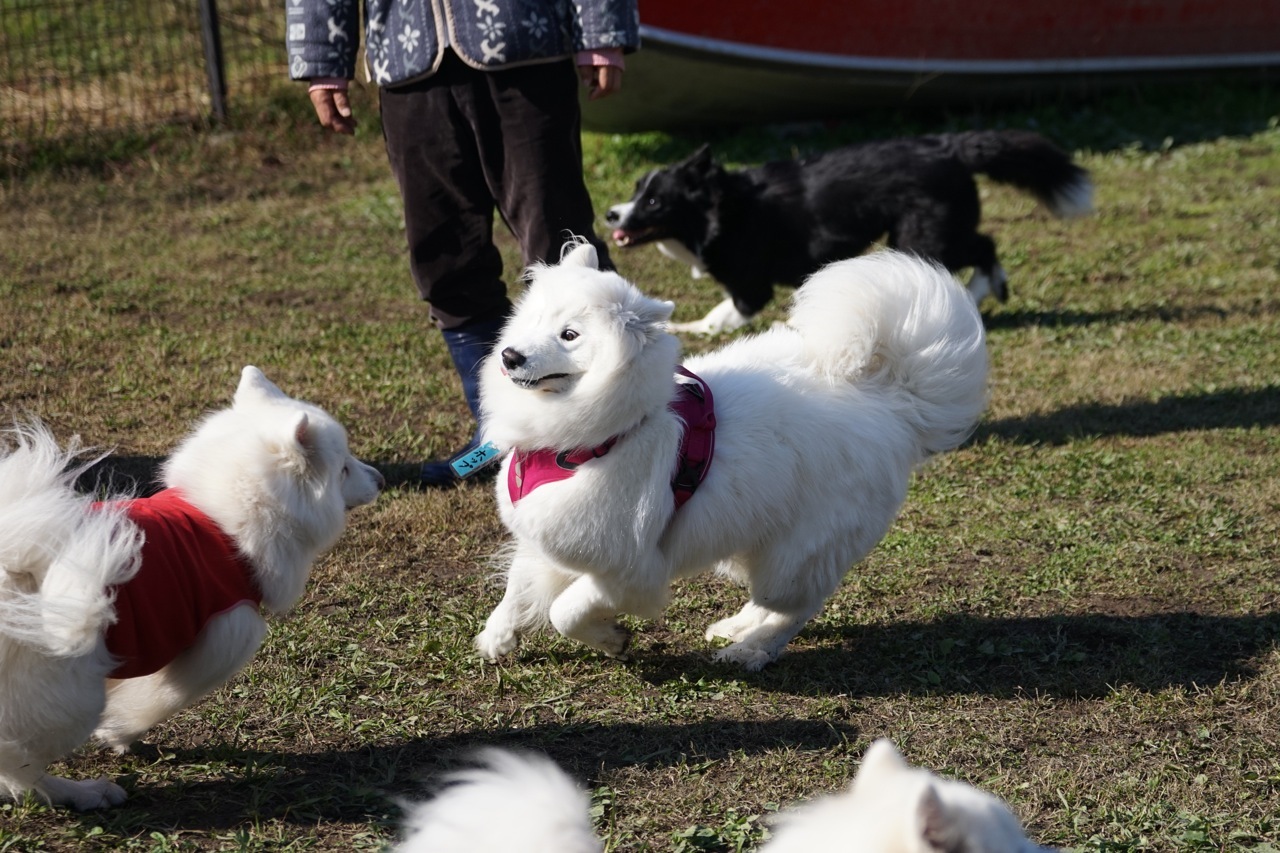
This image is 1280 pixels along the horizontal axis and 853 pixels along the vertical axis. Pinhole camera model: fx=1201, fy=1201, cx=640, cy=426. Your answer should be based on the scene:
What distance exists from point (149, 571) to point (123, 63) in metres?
8.65

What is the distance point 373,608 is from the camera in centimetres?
383

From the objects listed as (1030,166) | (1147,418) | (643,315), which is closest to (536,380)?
(643,315)

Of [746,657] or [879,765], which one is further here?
[746,657]

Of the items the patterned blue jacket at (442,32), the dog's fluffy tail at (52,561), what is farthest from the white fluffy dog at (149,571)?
the patterned blue jacket at (442,32)

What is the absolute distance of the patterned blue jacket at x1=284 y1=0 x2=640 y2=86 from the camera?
4.04 m

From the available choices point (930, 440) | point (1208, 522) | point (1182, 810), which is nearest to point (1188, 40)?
point (1208, 522)

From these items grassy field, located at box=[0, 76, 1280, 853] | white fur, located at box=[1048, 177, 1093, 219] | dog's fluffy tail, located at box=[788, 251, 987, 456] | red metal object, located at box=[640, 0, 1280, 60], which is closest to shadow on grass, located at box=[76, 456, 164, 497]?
grassy field, located at box=[0, 76, 1280, 853]

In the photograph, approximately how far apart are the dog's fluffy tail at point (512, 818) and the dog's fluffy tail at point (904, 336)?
2016 mm

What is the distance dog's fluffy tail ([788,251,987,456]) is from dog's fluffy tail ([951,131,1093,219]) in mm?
3290

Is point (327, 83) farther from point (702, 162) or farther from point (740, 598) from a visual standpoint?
point (702, 162)

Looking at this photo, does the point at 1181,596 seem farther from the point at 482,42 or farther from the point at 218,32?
the point at 218,32

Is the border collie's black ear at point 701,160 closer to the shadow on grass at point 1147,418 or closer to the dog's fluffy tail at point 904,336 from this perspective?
the shadow on grass at point 1147,418

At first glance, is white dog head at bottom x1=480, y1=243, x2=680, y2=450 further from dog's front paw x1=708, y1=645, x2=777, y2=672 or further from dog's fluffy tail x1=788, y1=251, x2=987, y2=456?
dog's front paw x1=708, y1=645, x2=777, y2=672

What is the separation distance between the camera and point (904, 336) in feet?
11.9
